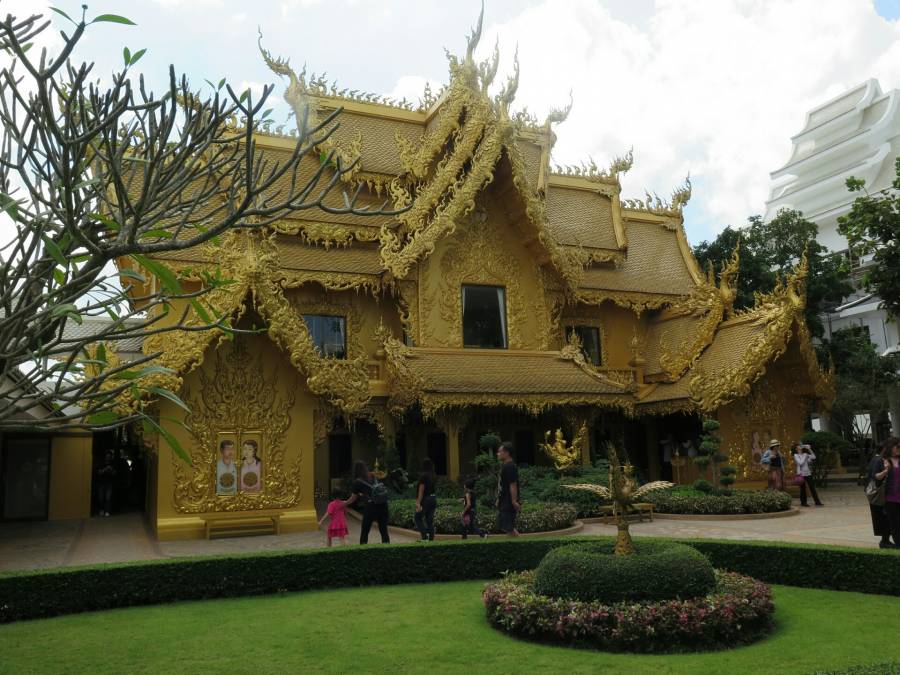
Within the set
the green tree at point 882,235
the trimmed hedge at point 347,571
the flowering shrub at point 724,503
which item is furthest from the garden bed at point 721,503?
the trimmed hedge at point 347,571

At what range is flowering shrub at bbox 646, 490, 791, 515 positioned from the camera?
43.0 ft

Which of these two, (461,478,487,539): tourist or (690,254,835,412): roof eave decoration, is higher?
(690,254,835,412): roof eave decoration

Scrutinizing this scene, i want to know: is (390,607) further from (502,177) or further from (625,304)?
(625,304)

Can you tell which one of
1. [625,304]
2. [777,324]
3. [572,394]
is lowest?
[572,394]

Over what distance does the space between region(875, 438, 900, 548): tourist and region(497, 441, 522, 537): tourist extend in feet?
12.9

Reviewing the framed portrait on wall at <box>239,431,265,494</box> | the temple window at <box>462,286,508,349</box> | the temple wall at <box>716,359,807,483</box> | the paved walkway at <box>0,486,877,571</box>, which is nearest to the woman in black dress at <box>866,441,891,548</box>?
the paved walkway at <box>0,486,877,571</box>

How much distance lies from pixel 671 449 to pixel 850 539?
7.98 metres

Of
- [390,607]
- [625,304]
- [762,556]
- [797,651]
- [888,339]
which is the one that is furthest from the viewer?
[888,339]

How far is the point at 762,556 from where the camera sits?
7.86m

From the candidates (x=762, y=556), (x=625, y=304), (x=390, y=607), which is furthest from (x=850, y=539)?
(x=625, y=304)

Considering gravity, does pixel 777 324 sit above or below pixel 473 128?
below

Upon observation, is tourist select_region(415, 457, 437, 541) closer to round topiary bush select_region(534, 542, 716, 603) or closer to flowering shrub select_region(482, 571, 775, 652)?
round topiary bush select_region(534, 542, 716, 603)

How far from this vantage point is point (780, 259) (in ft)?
80.7

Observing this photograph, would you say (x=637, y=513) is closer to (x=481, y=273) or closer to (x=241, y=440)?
(x=481, y=273)
